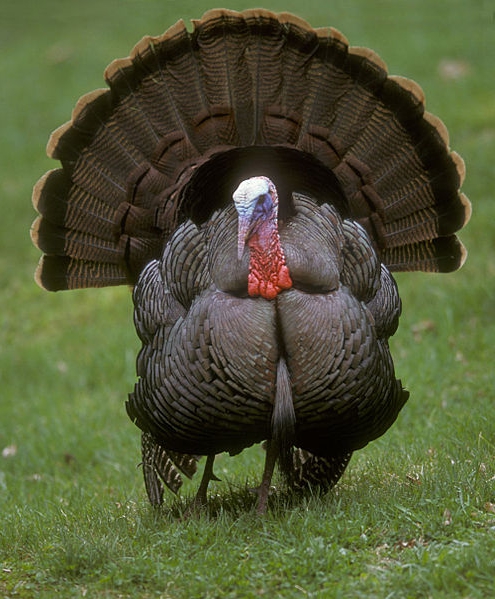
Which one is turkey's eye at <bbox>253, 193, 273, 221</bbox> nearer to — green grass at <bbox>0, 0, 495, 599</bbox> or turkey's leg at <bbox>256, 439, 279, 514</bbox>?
turkey's leg at <bbox>256, 439, 279, 514</bbox>

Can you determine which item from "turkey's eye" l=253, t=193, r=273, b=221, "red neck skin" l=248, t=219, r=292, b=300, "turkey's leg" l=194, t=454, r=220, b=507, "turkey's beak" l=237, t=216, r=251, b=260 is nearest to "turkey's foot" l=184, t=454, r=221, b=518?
"turkey's leg" l=194, t=454, r=220, b=507

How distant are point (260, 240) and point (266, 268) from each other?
0.15 meters

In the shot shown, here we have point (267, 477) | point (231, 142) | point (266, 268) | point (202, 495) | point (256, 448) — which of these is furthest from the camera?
point (256, 448)

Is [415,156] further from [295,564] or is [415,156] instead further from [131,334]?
[131,334]

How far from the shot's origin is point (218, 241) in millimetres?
5008

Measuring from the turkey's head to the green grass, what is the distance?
1088 mm

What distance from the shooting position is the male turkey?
15.3 ft

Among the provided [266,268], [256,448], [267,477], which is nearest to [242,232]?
[266,268]

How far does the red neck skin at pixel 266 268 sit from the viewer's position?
15.3ft

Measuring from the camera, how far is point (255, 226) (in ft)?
15.5

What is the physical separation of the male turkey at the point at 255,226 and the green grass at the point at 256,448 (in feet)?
1.46

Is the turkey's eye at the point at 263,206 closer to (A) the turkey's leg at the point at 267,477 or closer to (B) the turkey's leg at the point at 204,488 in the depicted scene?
(A) the turkey's leg at the point at 267,477

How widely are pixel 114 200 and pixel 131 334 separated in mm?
3694

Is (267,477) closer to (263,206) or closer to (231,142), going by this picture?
(263,206)
